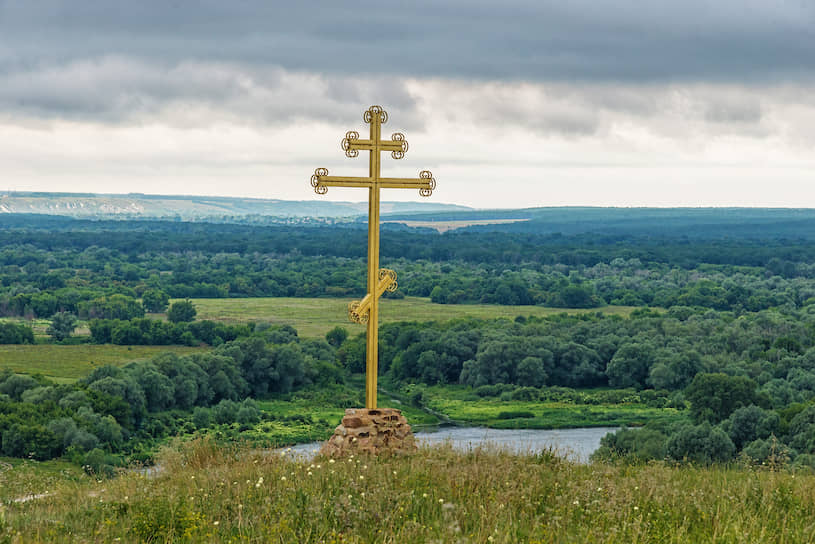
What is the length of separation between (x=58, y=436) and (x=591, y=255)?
148 meters

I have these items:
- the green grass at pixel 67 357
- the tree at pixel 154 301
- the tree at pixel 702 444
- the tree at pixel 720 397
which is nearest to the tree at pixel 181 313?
the green grass at pixel 67 357

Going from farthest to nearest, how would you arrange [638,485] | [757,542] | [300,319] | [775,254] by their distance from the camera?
[775,254] → [300,319] → [638,485] → [757,542]

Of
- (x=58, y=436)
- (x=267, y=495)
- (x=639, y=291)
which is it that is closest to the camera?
(x=267, y=495)

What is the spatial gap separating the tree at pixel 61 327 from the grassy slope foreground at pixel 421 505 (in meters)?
78.6

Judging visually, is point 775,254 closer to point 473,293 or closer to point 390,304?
point 473,293

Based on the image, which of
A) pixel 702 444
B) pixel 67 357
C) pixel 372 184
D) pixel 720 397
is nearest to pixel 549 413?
pixel 720 397

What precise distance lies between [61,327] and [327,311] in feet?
97.6

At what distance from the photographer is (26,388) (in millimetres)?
55250

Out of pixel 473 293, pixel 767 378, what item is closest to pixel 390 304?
pixel 473 293

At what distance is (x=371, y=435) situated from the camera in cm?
1311

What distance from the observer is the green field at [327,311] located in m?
96.9

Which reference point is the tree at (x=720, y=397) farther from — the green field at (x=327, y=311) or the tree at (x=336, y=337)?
the green field at (x=327, y=311)

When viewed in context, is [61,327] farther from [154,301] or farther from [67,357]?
[154,301]

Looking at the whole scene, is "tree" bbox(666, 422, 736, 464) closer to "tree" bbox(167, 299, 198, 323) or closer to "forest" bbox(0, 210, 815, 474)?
"forest" bbox(0, 210, 815, 474)
